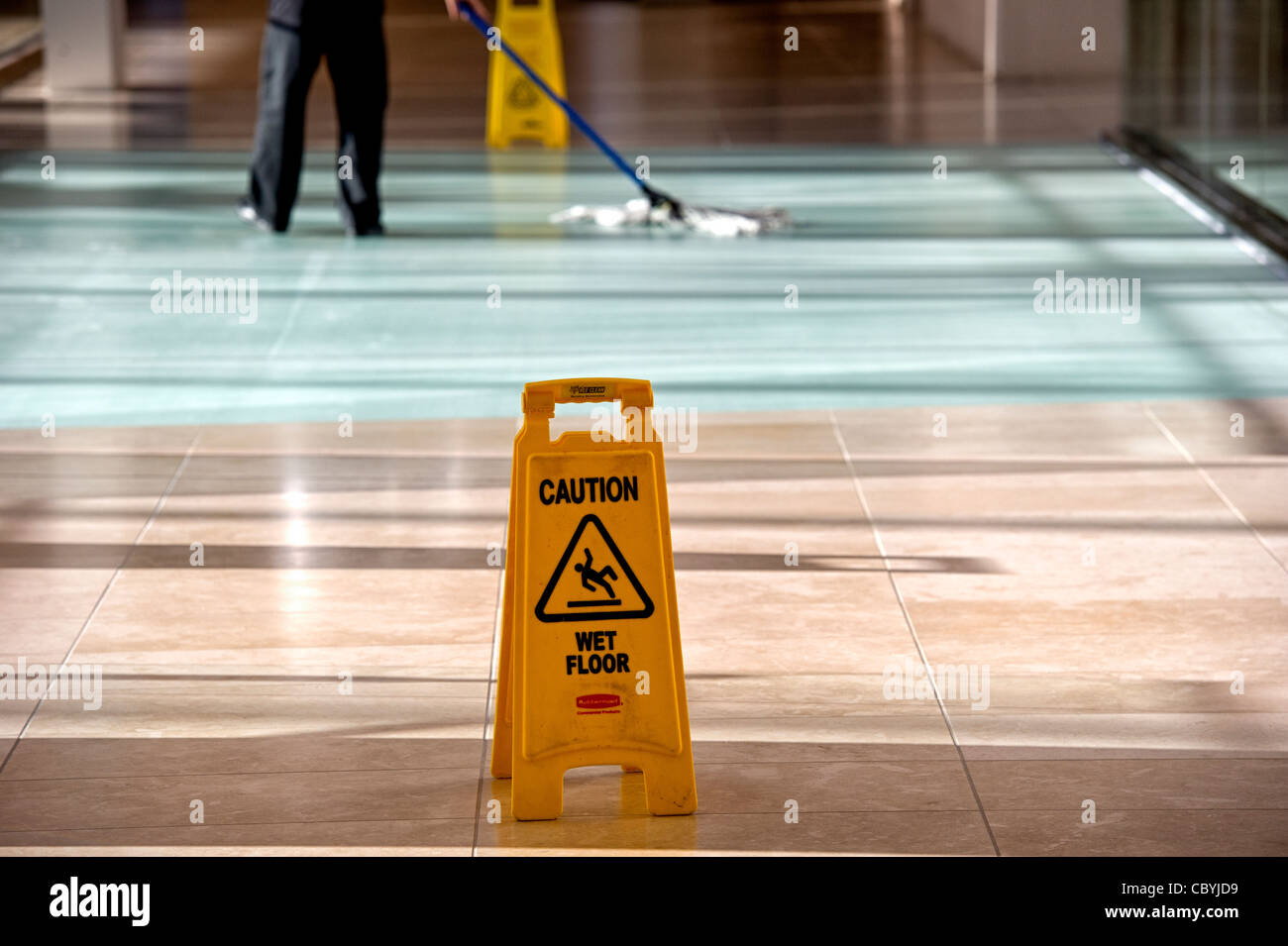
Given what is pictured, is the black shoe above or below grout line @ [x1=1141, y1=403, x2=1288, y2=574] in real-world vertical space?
above

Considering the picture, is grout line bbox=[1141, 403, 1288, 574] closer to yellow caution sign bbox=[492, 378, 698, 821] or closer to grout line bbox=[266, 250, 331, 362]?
yellow caution sign bbox=[492, 378, 698, 821]

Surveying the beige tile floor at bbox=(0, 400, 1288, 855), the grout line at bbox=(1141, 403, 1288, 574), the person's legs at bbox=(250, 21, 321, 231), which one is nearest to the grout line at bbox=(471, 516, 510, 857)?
the beige tile floor at bbox=(0, 400, 1288, 855)

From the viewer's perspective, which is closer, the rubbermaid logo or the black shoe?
the rubbermaid logo

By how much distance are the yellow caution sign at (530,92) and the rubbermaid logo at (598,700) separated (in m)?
7.96

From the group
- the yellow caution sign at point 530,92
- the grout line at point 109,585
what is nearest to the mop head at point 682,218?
the yellow caution sign at point 530,92

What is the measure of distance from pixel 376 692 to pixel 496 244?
4761 mm

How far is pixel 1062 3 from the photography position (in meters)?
14.0

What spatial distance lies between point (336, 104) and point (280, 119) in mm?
247

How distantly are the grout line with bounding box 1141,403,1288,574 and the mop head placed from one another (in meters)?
3.17

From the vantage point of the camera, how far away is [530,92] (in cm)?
1051

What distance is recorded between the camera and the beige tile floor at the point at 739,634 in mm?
2953

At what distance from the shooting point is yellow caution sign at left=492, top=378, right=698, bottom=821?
2.93 meters
